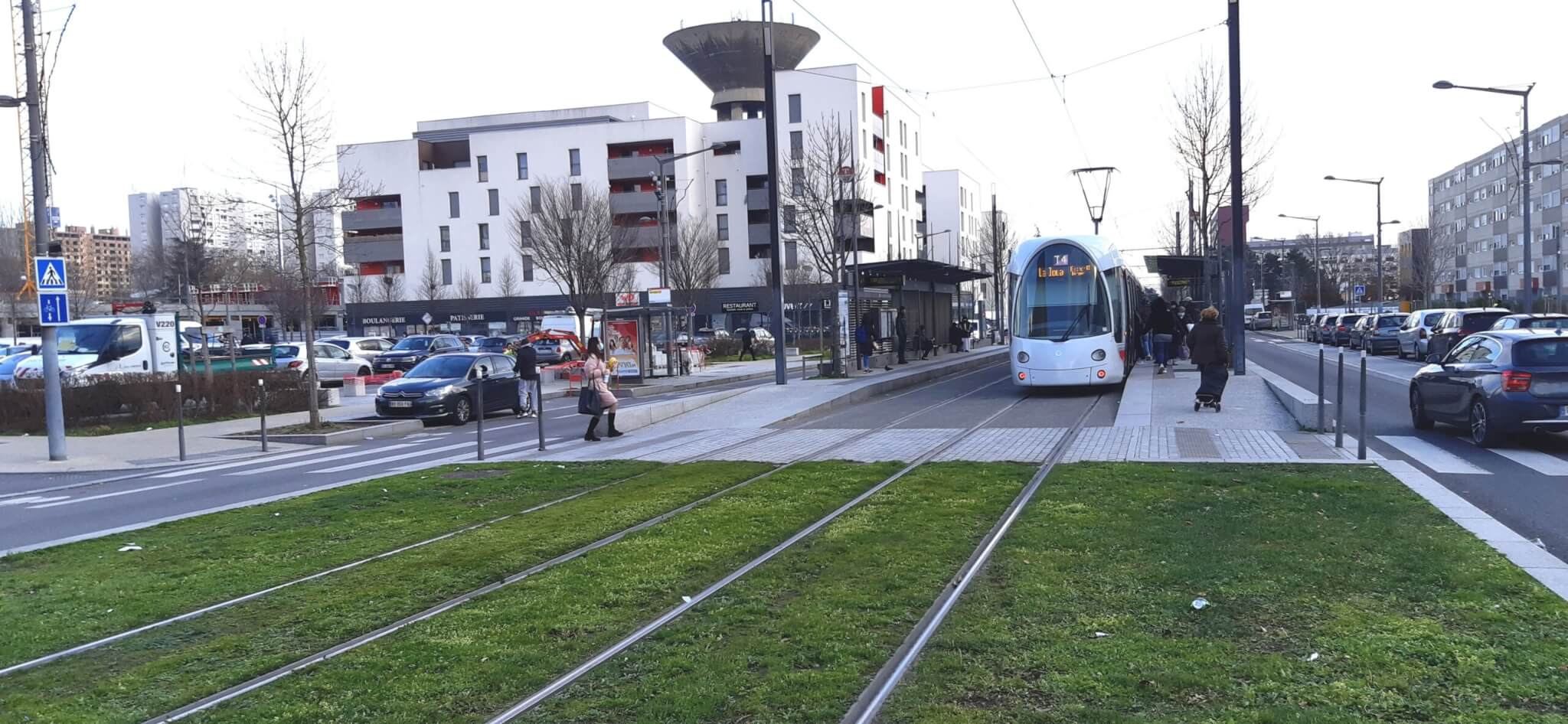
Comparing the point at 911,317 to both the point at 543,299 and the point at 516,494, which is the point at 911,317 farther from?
the point at 543,299

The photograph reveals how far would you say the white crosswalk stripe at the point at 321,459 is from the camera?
53.0 ft

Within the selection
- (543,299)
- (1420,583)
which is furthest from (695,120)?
(1420,583)

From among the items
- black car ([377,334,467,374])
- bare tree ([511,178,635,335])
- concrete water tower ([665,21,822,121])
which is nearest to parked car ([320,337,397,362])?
black car ([377,334,467,374])

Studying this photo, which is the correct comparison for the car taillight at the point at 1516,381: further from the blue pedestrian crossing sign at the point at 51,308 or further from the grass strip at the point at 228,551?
the blue pedestrian crossing sign at the point at 51,308

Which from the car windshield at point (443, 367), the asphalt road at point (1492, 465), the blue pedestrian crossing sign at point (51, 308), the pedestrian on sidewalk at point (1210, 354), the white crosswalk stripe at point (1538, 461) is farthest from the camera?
the car windshield at point (443, 367)

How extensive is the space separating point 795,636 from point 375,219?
283ft

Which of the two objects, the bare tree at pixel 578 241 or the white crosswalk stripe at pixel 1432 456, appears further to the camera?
the bare tree at pixel 578 241

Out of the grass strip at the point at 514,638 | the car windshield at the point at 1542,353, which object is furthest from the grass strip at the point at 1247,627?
the car windshield at the point at 1542,353

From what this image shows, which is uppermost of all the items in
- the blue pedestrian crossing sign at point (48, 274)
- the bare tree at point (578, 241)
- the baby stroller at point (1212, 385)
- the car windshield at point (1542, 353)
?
the bare tree at point (578, 241)

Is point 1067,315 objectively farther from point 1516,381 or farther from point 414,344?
point 414,344

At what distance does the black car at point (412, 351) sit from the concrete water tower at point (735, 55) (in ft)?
138

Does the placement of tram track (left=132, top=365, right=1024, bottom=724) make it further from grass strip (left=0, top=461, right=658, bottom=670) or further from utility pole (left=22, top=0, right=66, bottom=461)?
utility pole (left=22, top=0, right=66, bottom=461)

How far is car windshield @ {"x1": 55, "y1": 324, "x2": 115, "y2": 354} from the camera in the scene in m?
26.6

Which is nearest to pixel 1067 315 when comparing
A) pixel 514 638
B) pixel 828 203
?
pixel 514 638
